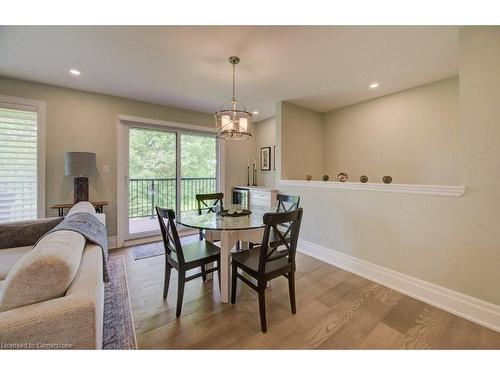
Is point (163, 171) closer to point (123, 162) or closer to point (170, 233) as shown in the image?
point (123, 162)

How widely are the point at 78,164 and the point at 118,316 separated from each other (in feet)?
6.65

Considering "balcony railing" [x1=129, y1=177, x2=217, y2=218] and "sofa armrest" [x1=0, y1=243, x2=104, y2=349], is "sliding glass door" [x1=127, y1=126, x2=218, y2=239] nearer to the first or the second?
"balcony railing" [x1=129, y1=177, x2=217, y2=218]

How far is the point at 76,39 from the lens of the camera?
184 cm

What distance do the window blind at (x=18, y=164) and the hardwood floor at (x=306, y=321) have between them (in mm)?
1969

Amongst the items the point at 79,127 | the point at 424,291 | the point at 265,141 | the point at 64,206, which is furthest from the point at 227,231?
the point at 265,141

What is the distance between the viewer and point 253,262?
68.1 inches

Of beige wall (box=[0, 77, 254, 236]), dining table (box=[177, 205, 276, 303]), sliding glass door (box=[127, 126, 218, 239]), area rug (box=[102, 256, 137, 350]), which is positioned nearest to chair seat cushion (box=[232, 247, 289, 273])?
dining table (box=[177, 205, 276, 303])

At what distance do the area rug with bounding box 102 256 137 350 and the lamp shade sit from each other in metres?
1.34

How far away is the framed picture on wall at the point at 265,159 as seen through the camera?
4.43 metres

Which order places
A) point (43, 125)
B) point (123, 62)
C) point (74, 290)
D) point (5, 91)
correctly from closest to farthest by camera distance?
1. point (74, 290)
2. point (123, 62)
3. point (5, 91)
4. point (43, 125)

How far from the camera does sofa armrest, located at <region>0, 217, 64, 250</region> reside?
1943 millimetres
